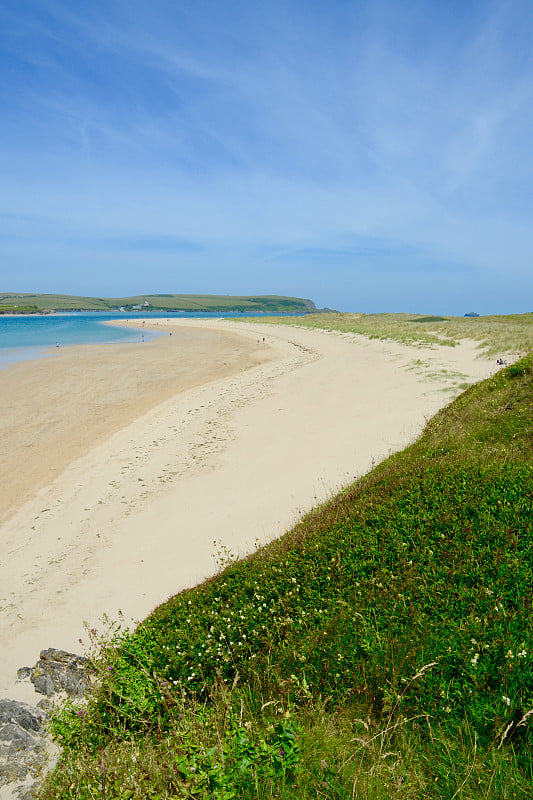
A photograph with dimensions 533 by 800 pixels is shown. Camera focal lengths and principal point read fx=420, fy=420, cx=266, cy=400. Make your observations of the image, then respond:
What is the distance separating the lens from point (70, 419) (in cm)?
2122

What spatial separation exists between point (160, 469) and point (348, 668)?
10.9 metres

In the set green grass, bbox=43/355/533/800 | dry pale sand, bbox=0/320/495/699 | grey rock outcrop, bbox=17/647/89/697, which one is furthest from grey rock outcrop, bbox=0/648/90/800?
dry pale sand, bbox=0/320/495/699

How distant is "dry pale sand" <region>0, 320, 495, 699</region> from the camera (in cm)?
807

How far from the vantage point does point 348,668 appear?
13.0 ft

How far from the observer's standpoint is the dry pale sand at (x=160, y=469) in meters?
8.07

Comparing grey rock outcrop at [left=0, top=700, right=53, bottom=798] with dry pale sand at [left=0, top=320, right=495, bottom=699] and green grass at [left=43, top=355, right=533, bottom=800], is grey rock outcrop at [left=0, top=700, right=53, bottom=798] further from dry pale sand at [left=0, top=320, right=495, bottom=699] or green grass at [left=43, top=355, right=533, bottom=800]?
dry pale sand at [left=0, top=320, right=495, bottom=699]

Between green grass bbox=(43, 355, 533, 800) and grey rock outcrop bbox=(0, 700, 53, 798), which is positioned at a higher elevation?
green grass bbox=(43, 355, 533, 800)

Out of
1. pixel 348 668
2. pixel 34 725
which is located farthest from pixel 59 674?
pixel 348 668

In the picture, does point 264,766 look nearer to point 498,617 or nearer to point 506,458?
point 498,617

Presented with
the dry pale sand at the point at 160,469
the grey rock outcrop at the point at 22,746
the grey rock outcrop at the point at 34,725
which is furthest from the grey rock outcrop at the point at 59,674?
the grey rock outcrop at the point at 22,746

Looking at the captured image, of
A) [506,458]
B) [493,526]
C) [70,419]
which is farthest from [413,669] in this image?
[70,419]

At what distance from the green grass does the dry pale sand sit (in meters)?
2.49

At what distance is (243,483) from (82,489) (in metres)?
5.11

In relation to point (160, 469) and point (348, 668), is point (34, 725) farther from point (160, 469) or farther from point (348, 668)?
point (160, 469)
